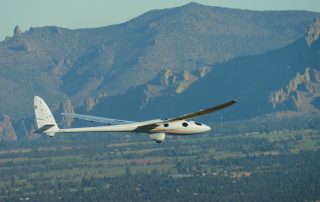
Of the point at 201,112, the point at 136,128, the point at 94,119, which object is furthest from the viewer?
the point at 94,119

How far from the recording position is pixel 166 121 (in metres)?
170

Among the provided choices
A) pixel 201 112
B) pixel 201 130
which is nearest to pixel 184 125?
pixel 201 130

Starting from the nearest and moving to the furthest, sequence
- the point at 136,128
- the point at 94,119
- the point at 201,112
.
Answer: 1. the point at 201,112
2. the point at 136,128
3. the point at 94,119

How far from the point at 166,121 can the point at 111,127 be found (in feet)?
30.1

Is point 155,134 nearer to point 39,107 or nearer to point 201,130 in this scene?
point 201,130

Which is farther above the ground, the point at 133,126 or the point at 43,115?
the point at 43,115

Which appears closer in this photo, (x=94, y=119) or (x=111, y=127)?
(x=111, y=127)

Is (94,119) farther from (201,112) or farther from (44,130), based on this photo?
(201,112)

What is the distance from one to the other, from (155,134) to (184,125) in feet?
16.0

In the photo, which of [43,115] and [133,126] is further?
[43,115]

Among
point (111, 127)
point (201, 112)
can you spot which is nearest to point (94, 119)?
point (111, 127)

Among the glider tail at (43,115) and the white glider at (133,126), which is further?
the glider tail at (43,115)

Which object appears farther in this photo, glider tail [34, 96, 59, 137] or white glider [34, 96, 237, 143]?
glider tail [34, 96, 59, 137]

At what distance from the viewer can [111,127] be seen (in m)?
173
